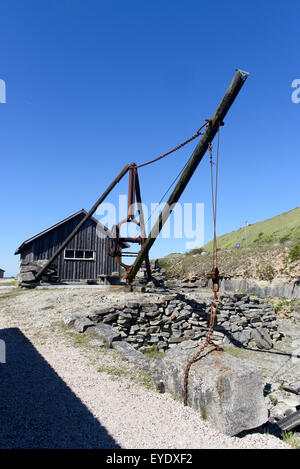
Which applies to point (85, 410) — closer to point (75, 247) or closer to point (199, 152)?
point (199, 152)

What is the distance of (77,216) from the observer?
68.2 ft

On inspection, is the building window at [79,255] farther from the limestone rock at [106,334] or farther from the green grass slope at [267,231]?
the green grass slope at [267,231]

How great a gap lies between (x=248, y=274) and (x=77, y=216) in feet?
46.0

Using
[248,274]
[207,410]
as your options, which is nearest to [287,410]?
[207,410]

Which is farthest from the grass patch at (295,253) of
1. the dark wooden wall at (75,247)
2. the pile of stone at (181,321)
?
the dark wooden wall at (75,247)

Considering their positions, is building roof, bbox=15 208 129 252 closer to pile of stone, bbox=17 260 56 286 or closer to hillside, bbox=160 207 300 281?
pile of stone, bbox=17 260 56 286

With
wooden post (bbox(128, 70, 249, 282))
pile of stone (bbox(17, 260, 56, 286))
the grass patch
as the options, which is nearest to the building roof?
pile of stone (bbox(17, 260, 56, 286))

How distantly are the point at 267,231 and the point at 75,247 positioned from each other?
31.1 m

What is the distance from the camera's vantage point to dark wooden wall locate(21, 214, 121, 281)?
19531 millimetres

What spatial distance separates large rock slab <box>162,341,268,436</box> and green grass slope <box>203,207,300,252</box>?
32309mm

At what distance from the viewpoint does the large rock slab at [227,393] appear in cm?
366

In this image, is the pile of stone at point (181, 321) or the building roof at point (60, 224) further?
the building roof at point (60, 224)

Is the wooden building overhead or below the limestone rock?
overhead

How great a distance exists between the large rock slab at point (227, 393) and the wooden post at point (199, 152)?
6.26 meters
